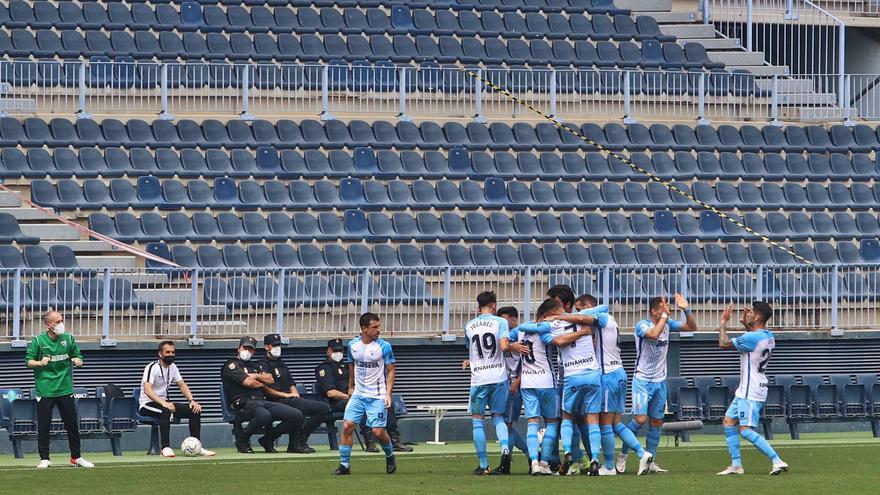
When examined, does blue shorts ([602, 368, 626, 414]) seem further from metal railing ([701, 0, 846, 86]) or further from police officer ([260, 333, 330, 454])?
metal railing ([701, 0, 846, 86])

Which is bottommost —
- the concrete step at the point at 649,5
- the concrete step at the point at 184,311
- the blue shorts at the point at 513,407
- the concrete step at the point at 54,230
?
the blue shorts at the point at 513,407

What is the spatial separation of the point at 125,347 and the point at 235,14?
10412 mm

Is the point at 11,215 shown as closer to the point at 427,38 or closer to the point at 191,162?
the point at 191,162

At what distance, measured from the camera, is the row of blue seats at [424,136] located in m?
26.6

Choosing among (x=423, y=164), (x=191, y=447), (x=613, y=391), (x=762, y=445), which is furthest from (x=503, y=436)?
(x=423, y=164)

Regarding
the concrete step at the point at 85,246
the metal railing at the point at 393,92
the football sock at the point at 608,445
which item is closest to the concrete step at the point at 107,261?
the concrete step at the point at 85,246

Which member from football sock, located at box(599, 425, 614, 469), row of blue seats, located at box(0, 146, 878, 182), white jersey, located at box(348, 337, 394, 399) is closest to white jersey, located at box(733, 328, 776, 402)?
football sock, located at box(599, 425, 614, 469)

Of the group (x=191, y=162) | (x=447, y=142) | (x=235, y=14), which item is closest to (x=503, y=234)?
(x=447, y=142)

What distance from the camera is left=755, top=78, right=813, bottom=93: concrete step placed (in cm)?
3123

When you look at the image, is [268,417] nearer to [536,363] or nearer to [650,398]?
[536,363]

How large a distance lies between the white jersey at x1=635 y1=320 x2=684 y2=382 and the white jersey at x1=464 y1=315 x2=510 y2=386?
1.40m

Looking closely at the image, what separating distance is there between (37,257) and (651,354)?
9553 mm

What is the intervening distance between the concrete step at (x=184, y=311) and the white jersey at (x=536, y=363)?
20.1ft

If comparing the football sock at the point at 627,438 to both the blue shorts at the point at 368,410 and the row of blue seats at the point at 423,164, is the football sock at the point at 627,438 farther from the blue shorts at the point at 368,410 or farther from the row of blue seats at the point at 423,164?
the row of blue seats at the point at 423,164
